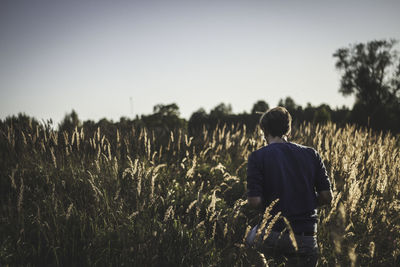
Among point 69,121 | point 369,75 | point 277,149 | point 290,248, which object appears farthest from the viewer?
point 369,75

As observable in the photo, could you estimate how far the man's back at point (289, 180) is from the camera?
79.4 inches

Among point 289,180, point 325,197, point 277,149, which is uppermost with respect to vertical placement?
point 277,149

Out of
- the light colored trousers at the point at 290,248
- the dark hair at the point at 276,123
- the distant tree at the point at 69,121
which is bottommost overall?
the light colored trousers at the point at 290,248

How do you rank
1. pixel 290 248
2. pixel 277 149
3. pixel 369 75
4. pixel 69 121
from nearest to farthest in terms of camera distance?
pixel 290 248
pixel 277 149
pixel 69 121
pixel 369 75

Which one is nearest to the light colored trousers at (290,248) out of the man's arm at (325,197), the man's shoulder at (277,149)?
the man's arm at (325,197)

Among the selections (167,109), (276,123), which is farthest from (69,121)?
(167,109)

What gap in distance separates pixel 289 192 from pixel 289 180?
0.09m

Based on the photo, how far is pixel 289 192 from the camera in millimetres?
2025

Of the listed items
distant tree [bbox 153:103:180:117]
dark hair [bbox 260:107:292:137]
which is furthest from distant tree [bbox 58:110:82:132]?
distant tree [bbox 153:103:180:117]

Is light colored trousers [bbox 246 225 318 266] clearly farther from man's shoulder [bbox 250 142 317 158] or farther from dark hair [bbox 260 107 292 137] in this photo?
dark hair [bbox 260 107 292 137]

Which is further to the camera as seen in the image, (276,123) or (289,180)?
(276,123)

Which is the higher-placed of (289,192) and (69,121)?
(69,121)

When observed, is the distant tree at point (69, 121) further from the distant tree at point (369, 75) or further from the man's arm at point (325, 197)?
the distant tree at point (369, 75)

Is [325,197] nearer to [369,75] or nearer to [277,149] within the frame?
[277,149]
